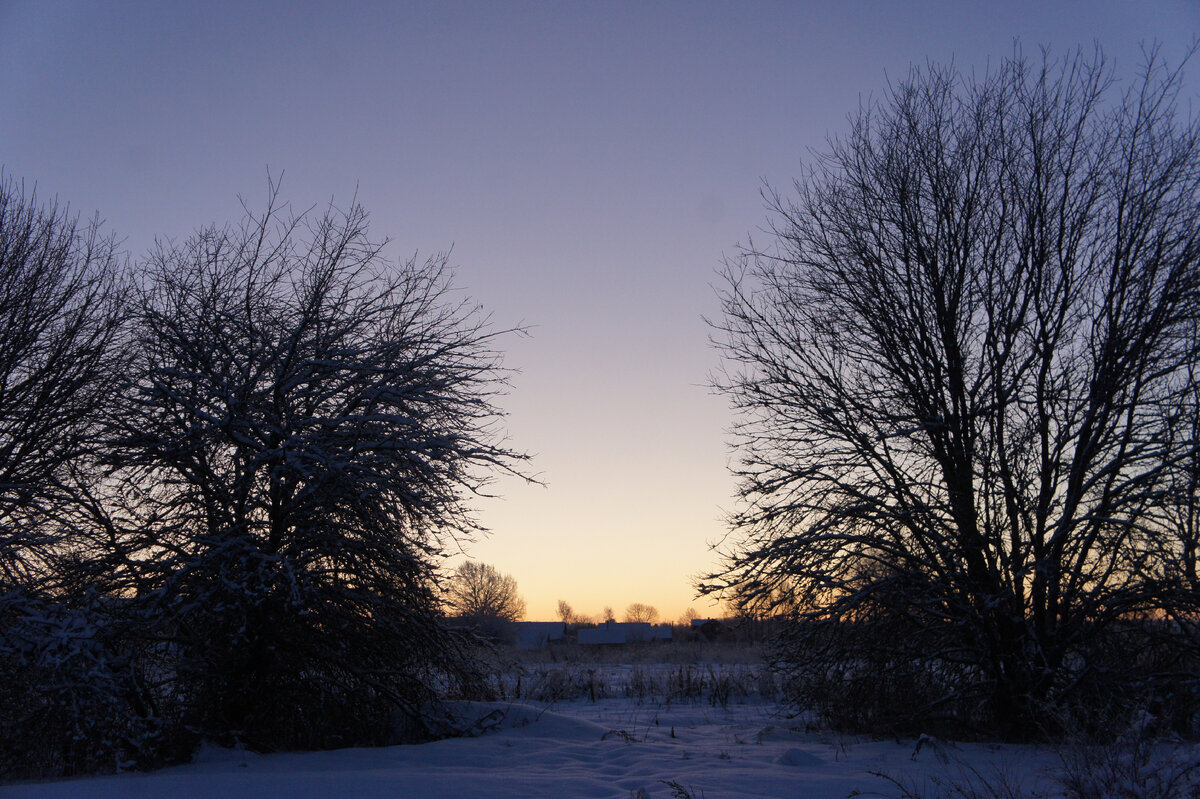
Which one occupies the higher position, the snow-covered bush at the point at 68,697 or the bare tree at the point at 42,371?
the bare tree at the point at 42,371

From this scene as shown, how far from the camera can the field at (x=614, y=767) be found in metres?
5.59

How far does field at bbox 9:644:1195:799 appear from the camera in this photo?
18.3ft

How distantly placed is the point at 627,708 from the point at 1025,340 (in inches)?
338

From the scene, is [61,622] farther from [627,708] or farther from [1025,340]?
[1025,340]

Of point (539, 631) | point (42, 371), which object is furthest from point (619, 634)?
point (42, 371)

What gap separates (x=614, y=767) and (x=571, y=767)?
41 cm

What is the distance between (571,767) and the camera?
22.9 feet

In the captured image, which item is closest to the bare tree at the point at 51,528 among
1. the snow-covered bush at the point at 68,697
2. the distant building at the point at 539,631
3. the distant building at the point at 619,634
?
the snow-covered bush at the point at 68,697

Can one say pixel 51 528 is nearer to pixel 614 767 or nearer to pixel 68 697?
pixel 68 697

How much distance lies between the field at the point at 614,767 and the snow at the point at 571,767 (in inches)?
0.6

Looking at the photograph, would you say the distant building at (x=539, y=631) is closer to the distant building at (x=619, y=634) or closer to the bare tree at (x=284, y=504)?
the distant building at (x=619, y=634)

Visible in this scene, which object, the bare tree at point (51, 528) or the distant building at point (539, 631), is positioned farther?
the distant building at point (539, 631)

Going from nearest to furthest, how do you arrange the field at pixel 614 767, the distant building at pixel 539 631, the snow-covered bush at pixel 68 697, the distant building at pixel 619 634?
the field at pixel 614 767, the snow-covered bush at pixel 68 697, the distant building at pixel 539 631, the distant building at pixel 619 634

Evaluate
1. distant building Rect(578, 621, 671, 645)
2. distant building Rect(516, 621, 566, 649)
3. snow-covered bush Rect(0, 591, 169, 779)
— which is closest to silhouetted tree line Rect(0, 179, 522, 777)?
snow-covered bush Rect(0, 591, 169, 779)
